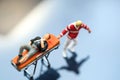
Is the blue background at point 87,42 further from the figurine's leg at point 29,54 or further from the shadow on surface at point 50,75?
the figurine's leg at point 29,54

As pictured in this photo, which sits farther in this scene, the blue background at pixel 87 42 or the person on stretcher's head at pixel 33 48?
the blue background at pixel 87 42

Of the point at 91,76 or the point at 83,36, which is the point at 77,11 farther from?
the point at 91,76

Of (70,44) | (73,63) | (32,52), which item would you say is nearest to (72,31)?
(70,44)

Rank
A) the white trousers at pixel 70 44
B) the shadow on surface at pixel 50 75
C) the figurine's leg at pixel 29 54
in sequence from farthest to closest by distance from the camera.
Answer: the white trousers at pixel 70 44
the shadow on surface at pixel 50 75
the figurine's leg at pixel 29 54

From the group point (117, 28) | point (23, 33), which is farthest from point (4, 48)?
point (117, 28)

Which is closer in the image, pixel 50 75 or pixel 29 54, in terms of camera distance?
pixel 29 54

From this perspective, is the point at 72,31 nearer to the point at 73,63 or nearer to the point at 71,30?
the point at 71,30

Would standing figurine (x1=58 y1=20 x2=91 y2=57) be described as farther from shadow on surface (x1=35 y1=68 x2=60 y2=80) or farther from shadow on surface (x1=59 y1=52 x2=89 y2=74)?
shadow on surface (x1=35 y1=68 x2=60 y2=80)

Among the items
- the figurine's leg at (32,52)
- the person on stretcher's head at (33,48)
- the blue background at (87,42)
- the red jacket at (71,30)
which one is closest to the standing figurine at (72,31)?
the red jacket at (71,30)
